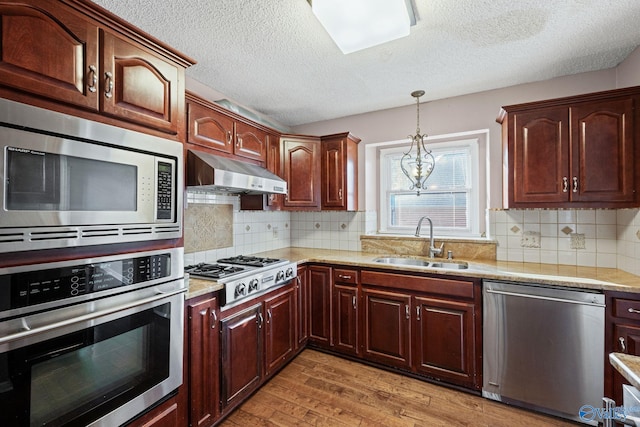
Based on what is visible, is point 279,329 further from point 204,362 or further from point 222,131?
point 222,131

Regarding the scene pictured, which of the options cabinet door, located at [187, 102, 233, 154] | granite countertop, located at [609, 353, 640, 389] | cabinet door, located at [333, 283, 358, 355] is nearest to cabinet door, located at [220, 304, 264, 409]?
cabinet door, located at [333, 283, 358, 355]

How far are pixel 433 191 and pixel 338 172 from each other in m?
1.05

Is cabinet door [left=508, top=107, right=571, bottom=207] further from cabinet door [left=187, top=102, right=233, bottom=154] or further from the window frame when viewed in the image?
cabinet door [left=187, top=102, right=233, bottom=154]

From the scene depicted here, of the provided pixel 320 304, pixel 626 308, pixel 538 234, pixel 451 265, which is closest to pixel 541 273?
pixel 626 308

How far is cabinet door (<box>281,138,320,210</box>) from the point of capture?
301cm

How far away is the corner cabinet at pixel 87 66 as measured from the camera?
3.17ft

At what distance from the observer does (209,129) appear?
208 centimetres

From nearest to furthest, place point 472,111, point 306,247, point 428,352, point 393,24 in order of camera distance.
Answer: point 393,24 < point 428,352 < point 472,111 < point 306,247

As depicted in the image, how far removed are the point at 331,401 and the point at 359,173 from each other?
222 cm

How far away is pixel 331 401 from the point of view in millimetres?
2043

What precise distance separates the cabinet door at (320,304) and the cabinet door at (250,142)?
118 cm

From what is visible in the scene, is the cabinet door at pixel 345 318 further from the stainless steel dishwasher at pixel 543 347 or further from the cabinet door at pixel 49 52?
the cabinet door at pixel 49 52

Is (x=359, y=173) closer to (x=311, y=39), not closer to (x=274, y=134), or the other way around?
(x=274, y=134)

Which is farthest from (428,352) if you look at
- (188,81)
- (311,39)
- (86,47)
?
(188,81)
